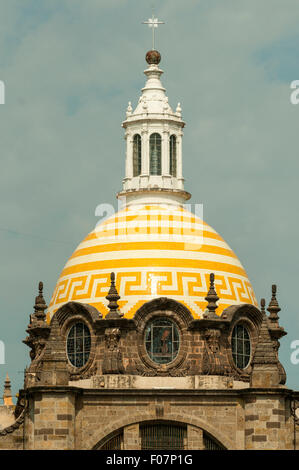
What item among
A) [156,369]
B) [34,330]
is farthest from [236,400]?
[34,330]

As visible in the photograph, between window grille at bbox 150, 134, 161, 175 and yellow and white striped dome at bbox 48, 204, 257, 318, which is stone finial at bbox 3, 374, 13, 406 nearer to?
yellow and white striped dome at bbox 48, 204, 257, 318

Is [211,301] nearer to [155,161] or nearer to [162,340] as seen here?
[162,340]

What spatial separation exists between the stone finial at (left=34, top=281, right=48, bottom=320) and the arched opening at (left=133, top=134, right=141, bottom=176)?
796 centimetres

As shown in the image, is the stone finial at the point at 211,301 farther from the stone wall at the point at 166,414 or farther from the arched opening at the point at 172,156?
the arched opening at the point at 172,156

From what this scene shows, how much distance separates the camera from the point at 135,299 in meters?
102

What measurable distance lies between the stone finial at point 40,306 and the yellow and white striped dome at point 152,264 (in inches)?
23.0

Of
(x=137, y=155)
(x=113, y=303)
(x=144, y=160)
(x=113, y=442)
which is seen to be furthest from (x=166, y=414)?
(x=137, y=155)

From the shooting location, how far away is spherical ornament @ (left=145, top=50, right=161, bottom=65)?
110 metres

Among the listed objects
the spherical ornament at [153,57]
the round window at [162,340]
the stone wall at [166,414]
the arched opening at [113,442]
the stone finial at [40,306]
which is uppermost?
the spherical ornament at [153,57]

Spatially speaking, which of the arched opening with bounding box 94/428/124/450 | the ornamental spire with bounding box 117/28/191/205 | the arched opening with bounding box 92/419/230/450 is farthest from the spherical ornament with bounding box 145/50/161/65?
the arched opening with bounding box 94/428/124/450

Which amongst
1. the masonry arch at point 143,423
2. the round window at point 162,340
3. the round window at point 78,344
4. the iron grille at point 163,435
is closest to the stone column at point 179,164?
the round window at point 162,340

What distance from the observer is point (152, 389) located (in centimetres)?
9912

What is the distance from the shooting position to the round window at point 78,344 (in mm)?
102188

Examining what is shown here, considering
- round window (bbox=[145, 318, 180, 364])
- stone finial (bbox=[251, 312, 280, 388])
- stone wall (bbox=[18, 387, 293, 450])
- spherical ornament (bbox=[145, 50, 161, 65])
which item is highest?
spherical ornament (bbox=[145, 50, 161, 65])
